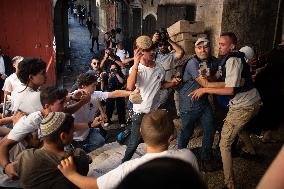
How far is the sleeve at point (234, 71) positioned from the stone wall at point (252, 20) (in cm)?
336

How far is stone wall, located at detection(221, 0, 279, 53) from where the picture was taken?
7441 millimetres

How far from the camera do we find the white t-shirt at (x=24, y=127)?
3.27 m

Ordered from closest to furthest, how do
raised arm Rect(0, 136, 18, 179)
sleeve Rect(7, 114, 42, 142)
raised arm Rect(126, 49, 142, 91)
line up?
raised arm Rect(0, 136, 18, 179) < sleeve Rect(7, 114, 42, 142) < raised arm Rect(126, 49, 142, 91)

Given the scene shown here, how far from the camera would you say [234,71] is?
437cm

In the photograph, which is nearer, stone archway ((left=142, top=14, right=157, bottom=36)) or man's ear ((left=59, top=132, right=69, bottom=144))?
man's ear ((left=59, top=132, right=69, bottom=144))

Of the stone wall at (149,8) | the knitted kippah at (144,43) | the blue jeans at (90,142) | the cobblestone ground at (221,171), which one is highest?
the stone wall at (149,8)

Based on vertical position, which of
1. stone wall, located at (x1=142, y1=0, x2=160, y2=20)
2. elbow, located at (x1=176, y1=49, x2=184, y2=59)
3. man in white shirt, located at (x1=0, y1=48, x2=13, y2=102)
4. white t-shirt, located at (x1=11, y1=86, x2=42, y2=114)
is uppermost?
stone wall, located at (x1=142, y1=0, x2=160, y2=20)

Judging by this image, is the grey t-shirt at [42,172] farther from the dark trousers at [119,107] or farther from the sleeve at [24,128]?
the dark trousers at [119,107]

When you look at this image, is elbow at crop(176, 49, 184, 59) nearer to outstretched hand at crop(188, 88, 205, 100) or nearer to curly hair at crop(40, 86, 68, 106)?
outstretched hand at crop(188, 88, 205, 100)

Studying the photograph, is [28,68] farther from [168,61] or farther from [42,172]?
[168,61]

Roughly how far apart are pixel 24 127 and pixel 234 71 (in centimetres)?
277

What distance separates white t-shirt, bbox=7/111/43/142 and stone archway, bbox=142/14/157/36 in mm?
10928

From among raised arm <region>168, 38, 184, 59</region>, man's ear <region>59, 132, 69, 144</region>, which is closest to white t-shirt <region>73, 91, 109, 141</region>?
man's ear <region>59, 132, 69, 144</region>

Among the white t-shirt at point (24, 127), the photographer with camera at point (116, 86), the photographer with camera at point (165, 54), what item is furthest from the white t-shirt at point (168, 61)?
the white t-shirt at point (24, 127)
